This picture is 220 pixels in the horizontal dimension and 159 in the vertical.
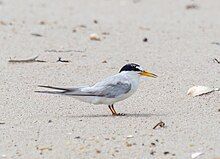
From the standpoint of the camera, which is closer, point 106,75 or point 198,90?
point 198,90

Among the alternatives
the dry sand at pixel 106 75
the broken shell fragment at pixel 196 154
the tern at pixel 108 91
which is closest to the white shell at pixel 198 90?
the dry sand at pixel 106 75

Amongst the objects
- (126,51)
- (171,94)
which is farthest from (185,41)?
(171,94)

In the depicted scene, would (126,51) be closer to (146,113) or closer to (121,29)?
(121,29)

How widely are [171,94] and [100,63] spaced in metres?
1.57

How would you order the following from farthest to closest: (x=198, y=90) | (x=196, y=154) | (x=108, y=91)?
(x=198, y=90) < (x=108, y=91) < (x=196, y=154)

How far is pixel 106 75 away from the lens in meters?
7.59

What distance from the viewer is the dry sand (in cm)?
523

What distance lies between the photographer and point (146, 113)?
241 inches

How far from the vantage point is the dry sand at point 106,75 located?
5.23 meters

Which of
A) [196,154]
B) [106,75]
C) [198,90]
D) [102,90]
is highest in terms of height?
[196,154]

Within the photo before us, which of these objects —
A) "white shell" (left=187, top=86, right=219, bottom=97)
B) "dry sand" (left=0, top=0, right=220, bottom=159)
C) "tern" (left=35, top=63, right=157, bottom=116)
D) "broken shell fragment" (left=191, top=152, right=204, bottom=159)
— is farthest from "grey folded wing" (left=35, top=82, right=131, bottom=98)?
"broken shell fragment" (left=191, top=152, right=204, bottom=159)

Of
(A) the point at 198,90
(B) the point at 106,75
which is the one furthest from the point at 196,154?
(B) the point at 106,75

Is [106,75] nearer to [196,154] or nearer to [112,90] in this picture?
[112,90]

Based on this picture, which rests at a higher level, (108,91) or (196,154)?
(196,154)
